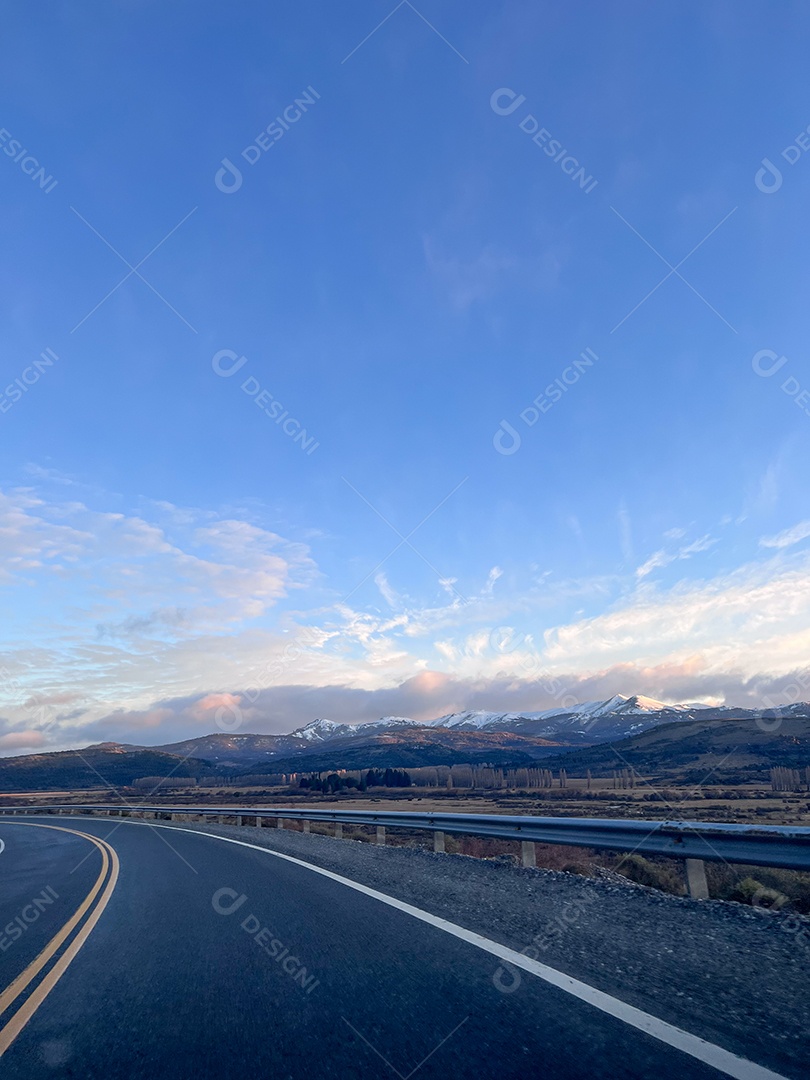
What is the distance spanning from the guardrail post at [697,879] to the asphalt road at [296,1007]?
8.26ft

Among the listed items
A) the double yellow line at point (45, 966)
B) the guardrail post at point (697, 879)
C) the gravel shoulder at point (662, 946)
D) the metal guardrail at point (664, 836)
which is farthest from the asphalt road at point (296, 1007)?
the guardrail post at point (697, 879)

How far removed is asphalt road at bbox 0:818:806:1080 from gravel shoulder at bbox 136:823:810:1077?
0.92 feet

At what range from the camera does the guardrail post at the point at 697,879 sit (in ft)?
24.9

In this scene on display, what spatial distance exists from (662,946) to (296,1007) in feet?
10.8

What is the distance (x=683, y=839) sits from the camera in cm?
752

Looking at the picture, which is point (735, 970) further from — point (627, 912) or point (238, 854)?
point (238, 854)

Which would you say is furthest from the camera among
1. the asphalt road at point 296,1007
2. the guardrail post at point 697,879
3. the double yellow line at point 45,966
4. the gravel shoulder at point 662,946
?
the guardrail post at point 697,879

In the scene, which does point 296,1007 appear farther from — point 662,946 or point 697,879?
point 697,879

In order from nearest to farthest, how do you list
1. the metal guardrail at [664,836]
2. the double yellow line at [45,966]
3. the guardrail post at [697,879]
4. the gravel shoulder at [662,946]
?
the gravel shoulder at [662,946]
the double yellow line at [45,966]
the metal guardrail at [664,836]
the guardrail post at [697,879]

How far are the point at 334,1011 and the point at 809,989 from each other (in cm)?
332

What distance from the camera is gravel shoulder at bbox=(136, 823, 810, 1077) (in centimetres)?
386

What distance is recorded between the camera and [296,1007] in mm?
4445

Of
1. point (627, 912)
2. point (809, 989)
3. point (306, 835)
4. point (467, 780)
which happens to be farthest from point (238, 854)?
point (467, 780)

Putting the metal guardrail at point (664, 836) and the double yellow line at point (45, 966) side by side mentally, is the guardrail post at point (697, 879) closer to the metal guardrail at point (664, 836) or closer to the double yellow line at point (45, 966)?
the metal guardrail at point (664, 836)
